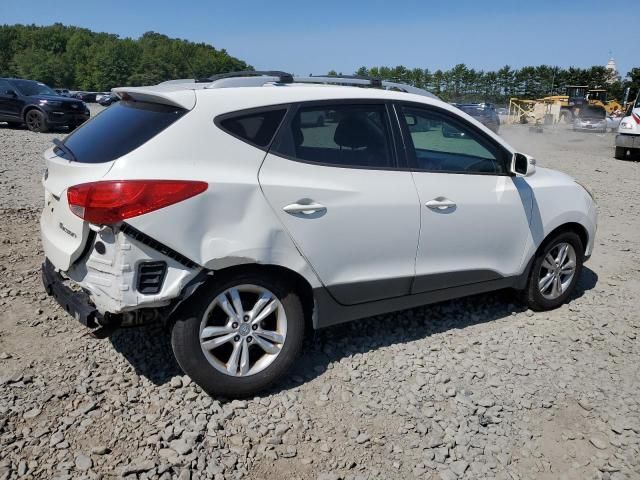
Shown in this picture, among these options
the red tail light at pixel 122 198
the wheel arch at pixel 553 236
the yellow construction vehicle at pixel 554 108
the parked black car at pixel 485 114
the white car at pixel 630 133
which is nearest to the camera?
the red tail light at pixel 122 198

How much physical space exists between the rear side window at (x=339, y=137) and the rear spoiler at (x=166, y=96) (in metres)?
0.55

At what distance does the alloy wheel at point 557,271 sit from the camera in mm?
4852

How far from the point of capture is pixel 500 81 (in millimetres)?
94125

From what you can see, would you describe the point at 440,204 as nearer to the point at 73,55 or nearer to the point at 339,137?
the point at 339,137

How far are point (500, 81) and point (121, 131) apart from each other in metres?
99.1

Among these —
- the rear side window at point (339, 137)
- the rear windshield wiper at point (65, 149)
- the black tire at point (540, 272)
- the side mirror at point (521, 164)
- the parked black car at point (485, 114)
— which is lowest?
the black tire at point (540, 272)

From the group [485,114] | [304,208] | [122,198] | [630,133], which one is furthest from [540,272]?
[485,114]

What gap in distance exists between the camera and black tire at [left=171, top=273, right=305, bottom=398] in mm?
3191

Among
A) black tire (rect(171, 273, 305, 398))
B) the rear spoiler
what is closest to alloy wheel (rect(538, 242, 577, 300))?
black tire (rect(171, 273, 305, 398))

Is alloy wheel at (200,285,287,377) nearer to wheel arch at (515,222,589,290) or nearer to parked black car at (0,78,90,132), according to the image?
wheel arch at (515,222,589,290)

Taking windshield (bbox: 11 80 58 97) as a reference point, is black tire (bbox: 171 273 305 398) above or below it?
below

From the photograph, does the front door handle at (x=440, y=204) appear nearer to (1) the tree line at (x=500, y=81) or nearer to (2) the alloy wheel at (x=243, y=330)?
(2) the alloy wheel at (x=243, y=330)

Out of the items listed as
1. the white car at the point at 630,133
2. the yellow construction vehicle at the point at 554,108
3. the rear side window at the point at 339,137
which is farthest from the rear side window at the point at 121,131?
the yellow construction vehicle at the point at 554,108

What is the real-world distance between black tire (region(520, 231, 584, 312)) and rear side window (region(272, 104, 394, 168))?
68.8 inches
